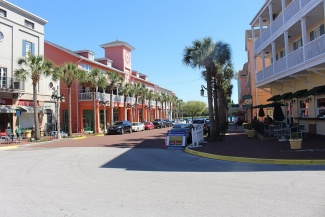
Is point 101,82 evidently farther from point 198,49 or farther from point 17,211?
point 17,211

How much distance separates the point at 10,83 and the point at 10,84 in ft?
0.32

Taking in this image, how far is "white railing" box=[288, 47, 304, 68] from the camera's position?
18594 mm

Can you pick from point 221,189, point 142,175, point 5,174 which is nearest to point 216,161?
point 142,175

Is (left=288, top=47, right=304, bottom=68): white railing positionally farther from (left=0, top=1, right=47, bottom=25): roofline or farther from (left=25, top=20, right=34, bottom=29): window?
(left=25, top=20, right=34, bottom=29): window

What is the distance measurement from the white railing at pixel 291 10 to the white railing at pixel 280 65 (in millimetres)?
2667

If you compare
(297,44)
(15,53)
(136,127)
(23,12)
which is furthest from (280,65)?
(136,127)

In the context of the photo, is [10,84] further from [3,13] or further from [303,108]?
[303,108]

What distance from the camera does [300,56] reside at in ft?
61.5

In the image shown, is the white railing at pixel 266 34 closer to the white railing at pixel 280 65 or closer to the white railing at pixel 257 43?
the white railing at pixel 257 43

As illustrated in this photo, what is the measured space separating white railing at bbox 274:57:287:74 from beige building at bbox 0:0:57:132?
22.1 m

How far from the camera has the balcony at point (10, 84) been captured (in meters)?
28.5

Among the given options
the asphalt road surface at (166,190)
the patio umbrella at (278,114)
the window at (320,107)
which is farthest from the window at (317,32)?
the asphalt road surface at (166,190)

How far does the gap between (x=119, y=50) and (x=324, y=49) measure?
46.0 meters

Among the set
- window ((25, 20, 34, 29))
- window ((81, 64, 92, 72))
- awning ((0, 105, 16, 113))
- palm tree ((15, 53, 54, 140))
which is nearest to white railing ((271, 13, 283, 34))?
palm tree ((15, 53, 54, 140))
